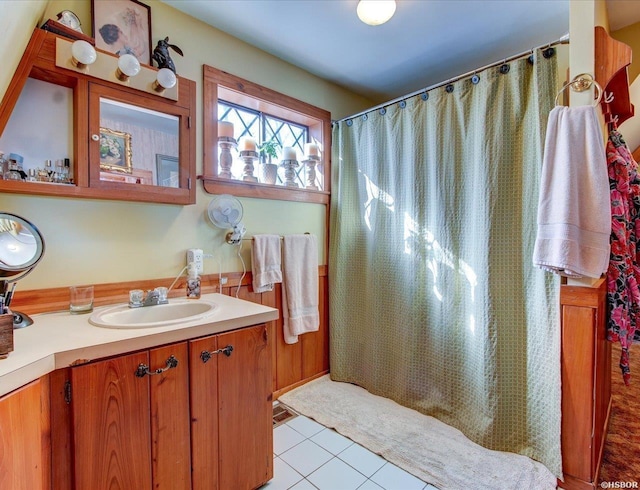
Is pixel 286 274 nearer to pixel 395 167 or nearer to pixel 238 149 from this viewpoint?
pixel 238 149

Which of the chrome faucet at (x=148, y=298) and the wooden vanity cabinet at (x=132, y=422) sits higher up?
the chrome faucet at (x=148, y=298)

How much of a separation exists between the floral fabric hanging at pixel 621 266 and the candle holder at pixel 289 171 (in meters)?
1.80

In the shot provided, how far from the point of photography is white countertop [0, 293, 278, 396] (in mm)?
856

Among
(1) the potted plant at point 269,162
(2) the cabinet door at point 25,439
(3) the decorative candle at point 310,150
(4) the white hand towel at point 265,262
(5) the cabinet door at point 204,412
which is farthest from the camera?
(3) the decorative candle at point 310,150

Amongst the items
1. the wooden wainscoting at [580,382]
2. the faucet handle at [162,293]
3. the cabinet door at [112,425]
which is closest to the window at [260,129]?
the faucet handle at [162,293]

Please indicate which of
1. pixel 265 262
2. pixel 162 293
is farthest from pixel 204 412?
pixel 265 262

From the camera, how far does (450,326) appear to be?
1.92 meters

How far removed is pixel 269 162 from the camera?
230 cm

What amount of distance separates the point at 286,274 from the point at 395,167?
1076mm

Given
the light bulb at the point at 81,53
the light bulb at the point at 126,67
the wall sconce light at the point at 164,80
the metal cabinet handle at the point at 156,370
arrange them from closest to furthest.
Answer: the metal cabinet handle at the point at 156,370, the light bulb at the point at 81,53, the light bulb at the point at 126,67, the wall sconce light at the point at 164,80

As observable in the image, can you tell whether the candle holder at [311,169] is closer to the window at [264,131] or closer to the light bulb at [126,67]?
the window at [264,131]

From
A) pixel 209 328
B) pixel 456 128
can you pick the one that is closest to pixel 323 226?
pixel 456 128

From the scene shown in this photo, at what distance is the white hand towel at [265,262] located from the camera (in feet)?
6.78

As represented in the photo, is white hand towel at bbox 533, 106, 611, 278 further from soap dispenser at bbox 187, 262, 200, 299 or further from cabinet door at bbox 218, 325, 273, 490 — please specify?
soap dispenser at bbox 187, 262, 200, 299
